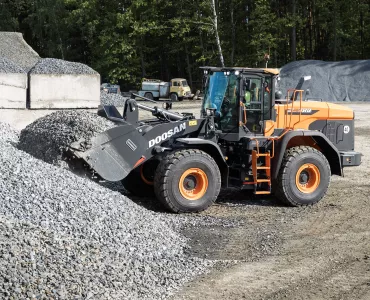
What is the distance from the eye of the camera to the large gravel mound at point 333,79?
1401 inches

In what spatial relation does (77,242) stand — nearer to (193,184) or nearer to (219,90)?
(193,184)

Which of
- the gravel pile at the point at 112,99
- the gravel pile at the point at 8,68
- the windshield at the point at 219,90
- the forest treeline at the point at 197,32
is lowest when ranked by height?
the gravel pile at the point at 112,99

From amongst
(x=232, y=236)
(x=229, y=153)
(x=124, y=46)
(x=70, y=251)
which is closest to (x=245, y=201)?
(x=229, y=153)

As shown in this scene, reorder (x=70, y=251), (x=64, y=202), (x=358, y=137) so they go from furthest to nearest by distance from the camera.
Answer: (x=358, y=137) < (x=64, y=202) < (x=70, y=251)

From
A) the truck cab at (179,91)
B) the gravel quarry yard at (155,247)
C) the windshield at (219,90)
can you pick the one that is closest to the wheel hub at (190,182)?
the gravel quarry yard at (155,247)

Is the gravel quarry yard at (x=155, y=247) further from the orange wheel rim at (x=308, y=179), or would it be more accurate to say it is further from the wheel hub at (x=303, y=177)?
the wheel hub at (x=303, y=177)

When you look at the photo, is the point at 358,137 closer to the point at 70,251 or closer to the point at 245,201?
the point at 245,201

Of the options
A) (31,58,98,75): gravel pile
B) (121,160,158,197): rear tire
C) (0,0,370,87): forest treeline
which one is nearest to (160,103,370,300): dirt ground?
(121,160,158,197): rear tire

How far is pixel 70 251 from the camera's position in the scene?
619 cm

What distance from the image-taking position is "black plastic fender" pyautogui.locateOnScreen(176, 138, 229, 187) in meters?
9.71

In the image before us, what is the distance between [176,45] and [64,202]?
4190 cm

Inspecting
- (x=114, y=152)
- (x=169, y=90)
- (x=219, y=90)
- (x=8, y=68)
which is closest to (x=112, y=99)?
(x=8, y=68)

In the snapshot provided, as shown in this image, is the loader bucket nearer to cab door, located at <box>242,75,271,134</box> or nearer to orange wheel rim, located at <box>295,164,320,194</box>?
cab door, located at <box>242,75,271,134</box>

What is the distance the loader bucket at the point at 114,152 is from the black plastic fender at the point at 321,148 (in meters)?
2.35
